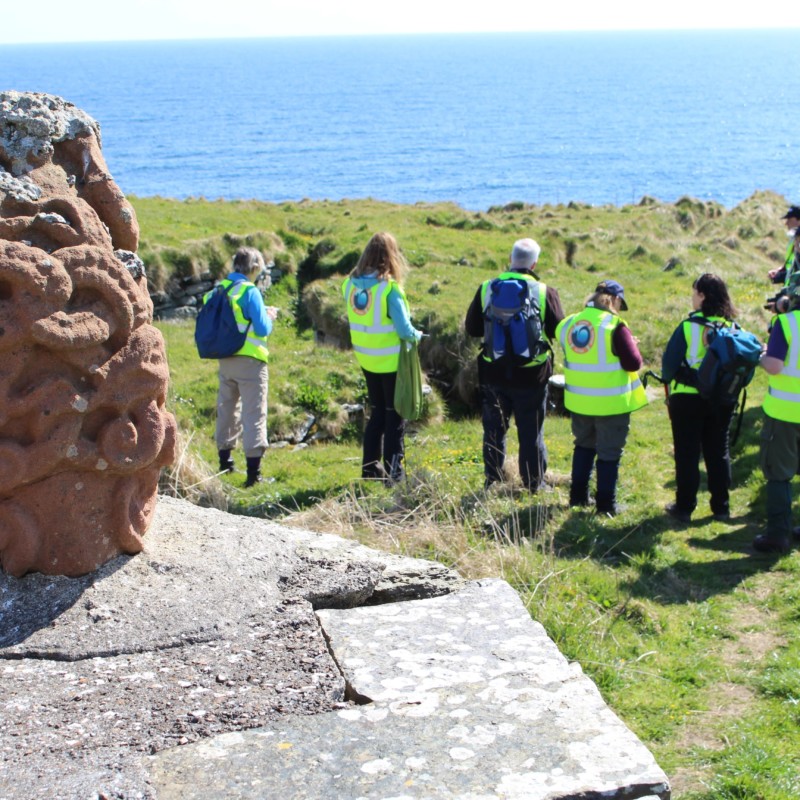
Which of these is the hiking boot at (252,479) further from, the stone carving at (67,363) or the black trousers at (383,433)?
the stone carving at (67,363)

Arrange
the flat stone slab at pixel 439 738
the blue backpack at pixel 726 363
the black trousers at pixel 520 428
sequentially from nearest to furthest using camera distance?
the flat stone slab at pixel 439 738, the blue backpack at pixel 726 363, the black trousers at pixel 520 428

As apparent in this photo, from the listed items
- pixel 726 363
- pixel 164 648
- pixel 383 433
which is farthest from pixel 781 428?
pixel 164 648

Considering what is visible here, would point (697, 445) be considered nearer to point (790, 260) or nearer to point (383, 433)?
point (383, 433)

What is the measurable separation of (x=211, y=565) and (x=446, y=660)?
1.24 metres

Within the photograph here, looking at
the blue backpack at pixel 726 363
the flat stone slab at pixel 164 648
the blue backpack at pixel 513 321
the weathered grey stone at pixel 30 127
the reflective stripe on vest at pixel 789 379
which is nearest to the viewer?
the flat stone slab at pixel 164 648

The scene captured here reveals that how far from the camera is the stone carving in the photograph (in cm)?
413

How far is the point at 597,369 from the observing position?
7.96m

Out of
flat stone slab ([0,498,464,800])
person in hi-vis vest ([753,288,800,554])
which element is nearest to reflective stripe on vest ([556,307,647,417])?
person in hi-vis vest ([753,288,800,554])

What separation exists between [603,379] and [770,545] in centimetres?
179

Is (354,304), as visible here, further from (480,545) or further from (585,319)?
(480,545)

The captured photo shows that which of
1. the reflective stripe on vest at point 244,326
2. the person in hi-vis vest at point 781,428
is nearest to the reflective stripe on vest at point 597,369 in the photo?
the person in hi-vis vest at point 781,428

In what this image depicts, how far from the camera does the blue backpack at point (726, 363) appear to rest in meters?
7.56

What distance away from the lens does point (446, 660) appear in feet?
13.9

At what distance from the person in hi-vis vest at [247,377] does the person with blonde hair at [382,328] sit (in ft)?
2.72
